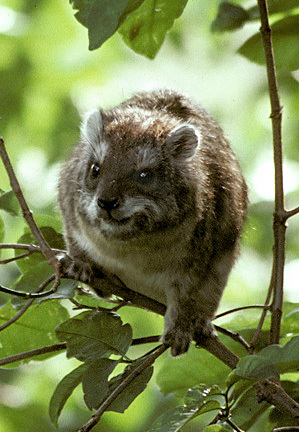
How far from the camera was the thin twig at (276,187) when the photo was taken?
10.2 ft

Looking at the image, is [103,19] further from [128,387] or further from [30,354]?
[128,387]

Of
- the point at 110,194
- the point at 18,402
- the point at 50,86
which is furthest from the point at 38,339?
the point at 50,86

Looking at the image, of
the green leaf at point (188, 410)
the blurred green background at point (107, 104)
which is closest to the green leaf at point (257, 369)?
the green leaf at point (188, 410)

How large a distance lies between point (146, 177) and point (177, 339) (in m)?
0.86

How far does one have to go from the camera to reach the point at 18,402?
250 inches

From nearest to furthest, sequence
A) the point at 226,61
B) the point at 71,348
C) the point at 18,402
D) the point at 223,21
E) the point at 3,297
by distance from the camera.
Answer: the point at 71,348 < the point at 223,21 < the point at 3,297 < the point at 18,402 < the point at 226,61

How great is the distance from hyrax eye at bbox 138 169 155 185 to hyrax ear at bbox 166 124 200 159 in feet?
0.82

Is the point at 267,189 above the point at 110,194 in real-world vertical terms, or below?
→ below

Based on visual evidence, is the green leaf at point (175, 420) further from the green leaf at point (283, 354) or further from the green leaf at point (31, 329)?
the green leaf at point (31, 329)

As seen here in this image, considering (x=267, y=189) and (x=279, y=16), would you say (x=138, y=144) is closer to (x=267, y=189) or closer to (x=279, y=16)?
(x=279, y=16)

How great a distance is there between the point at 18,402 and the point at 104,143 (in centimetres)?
332

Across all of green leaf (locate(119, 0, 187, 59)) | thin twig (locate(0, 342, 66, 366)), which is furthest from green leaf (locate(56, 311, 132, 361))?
green leaf (locate(119, 0, 187, 59))

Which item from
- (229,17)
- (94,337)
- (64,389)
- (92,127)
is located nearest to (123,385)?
(94,337)

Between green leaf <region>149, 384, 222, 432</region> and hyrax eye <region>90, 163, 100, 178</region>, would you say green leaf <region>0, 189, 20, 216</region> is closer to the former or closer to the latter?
hyrax eye <region>90, 163, 100, 178</region>
